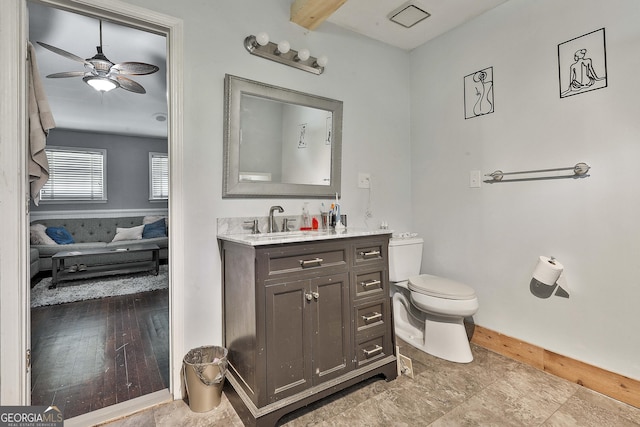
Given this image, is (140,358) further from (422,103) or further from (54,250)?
(54,250)

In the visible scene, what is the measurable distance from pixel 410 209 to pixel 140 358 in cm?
237

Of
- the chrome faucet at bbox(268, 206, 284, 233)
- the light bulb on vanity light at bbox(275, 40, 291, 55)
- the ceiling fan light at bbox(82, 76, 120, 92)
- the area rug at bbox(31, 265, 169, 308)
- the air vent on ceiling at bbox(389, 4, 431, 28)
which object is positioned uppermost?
the air vent on ceiling at bbox(389, 4, 431, 28)

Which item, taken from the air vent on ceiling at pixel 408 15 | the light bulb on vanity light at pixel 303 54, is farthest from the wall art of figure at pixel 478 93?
the light bulb on vanity light at pixel 303 54

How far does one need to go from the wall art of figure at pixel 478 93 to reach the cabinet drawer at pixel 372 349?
1.72 meters

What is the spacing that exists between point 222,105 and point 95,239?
4.80m

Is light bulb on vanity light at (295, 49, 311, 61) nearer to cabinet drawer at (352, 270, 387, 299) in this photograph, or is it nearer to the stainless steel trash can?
cabinet drawer at (352, 270, 387, 299)

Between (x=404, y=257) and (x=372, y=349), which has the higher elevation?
(x=404, y=257)

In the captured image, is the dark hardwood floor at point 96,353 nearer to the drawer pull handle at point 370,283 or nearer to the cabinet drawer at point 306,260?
the cabinet drawer at point 306,260

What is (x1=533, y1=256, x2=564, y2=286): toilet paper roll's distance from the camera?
1.77 meters

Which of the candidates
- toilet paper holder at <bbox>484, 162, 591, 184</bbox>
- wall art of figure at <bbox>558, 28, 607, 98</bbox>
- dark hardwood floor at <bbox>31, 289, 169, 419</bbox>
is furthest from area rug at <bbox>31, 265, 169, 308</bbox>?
wall art of figure at <bbox>558, 28, 607, 98</bbox>

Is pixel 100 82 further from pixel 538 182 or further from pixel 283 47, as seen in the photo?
pixel 538 182

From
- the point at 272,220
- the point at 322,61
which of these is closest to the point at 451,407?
the point at 272,220

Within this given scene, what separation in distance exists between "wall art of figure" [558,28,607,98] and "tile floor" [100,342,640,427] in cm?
169

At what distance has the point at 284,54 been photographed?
6.49 ft
